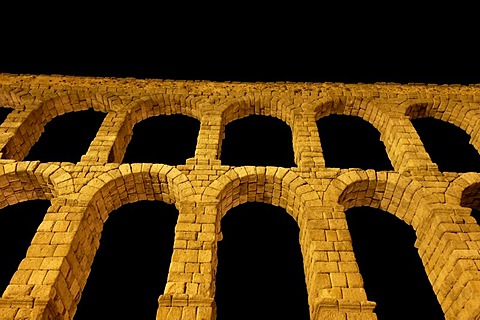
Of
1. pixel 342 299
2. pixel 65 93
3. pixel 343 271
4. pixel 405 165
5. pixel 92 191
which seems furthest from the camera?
pixel 65 93

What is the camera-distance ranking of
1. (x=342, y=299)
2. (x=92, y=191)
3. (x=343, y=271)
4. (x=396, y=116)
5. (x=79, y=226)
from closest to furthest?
(x=342, y=299) < (x=343, y=271) < (x=79, y=226) < (x=92, y=191) < (x=396, y=116)

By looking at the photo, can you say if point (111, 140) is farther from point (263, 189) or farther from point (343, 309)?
point (343, 309)

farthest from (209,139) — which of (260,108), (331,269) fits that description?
(331,269)

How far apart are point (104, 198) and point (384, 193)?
654cm

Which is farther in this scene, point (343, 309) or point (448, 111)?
point (448, 111)

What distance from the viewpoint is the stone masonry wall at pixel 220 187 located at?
6594mm

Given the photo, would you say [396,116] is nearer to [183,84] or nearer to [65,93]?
[183,84]

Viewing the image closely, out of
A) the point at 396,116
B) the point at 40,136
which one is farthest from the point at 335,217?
the point at 40,136

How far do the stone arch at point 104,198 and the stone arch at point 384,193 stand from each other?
3.48m

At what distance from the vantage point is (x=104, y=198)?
8.72 m

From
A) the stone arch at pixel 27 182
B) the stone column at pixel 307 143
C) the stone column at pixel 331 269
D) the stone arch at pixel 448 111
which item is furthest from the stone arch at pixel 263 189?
the stone arch at pixel 448 111

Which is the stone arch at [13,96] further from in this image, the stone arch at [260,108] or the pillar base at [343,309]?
the pillar base at [343,309]

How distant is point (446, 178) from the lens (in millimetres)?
8789

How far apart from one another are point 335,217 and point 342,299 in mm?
1953
